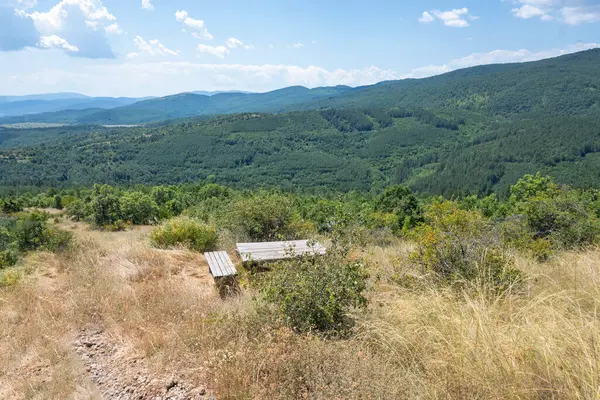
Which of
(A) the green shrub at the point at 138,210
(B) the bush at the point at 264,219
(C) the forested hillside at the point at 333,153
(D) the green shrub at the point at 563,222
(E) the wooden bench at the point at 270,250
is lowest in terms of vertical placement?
(C) the forested hillside at the point at 333,153

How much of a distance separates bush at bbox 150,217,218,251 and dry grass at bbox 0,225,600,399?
2579 mm

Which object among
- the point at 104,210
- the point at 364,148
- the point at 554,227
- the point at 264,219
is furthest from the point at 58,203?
the point at 364,148

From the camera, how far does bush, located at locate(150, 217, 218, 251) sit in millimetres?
6988

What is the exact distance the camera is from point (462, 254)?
410cm

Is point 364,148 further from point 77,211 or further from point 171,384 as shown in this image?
point 171,384

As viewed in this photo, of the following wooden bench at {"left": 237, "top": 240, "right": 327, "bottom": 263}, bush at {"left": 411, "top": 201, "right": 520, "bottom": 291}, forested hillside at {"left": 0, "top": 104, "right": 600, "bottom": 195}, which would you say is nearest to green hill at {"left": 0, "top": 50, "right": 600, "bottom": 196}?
forested hillside at {"left": 0, "top": 104, "right": 600, "bottom": 195}

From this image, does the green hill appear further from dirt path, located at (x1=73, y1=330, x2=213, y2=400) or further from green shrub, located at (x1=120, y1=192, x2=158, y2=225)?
dirt path, located at (x1=73, y1=330, x2=213, y2=400)

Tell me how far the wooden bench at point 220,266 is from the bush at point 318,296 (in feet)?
4.62

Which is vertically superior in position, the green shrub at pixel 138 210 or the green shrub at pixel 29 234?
the green shrub at pixel 29 234

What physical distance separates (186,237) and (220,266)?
8.08ft

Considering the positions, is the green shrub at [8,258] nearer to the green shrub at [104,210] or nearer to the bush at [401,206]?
the green shrub at [104,210]

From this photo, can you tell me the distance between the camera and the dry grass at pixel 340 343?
2123mm

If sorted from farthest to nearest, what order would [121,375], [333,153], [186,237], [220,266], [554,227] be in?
[333,153]
[554,227]
[186,237]
[220,266]
[121,375]

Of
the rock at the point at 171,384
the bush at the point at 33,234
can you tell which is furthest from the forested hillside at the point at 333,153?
the rock at the point at 171,384
